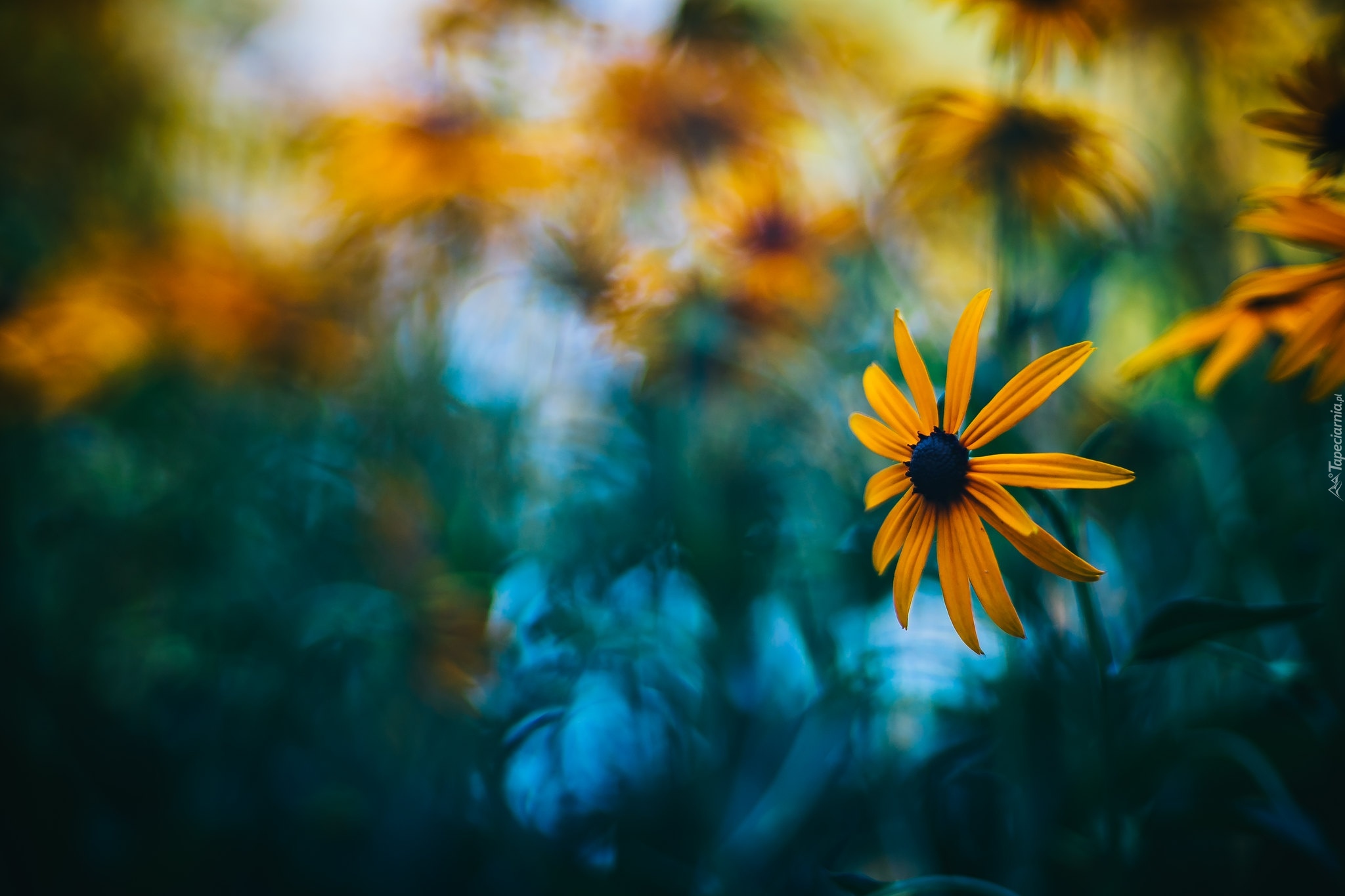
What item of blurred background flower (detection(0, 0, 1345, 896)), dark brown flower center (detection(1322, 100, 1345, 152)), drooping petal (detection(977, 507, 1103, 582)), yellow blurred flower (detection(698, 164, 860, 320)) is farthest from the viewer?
yellow blurred flower (detection(698, 164, 860, 320))

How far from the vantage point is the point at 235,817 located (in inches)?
32.5

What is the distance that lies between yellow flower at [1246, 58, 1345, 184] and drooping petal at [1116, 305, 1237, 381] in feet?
0.25

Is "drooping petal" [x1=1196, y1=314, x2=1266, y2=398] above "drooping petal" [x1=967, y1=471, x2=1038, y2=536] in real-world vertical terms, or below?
above

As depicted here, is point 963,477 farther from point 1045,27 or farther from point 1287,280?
point 1045,27

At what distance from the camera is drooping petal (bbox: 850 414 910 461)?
294 mm

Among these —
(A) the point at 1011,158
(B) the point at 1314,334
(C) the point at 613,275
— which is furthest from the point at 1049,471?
(C) the point at 613,275

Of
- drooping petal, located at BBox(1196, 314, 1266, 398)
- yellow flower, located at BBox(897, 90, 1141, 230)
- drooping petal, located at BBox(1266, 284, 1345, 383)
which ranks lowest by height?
drooping petal, located at BBox(1266, 284, 1345, 383)

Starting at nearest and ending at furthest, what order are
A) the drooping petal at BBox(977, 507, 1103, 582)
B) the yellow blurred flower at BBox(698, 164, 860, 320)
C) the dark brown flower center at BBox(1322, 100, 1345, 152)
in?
the drooping petal at BBox(977, 507, 1103, 582)
the dark brown flower center at BBox(1322, 100, 1345, 152)
the yellow blurred flower at BBox(698, 164, 860, 320)

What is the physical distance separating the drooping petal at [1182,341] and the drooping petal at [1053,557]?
0.18m

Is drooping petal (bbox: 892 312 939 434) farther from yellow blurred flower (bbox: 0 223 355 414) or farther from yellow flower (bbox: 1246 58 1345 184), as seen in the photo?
yellow blurred flower (bbox: 0 223 355 414)

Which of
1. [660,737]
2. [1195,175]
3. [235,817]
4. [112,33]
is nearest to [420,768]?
[235,817]

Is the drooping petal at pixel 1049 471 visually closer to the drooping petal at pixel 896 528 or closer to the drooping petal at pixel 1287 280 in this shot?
the drooping petal at pixel 896 528

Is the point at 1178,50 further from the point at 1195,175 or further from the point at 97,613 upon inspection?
the point at 97,613

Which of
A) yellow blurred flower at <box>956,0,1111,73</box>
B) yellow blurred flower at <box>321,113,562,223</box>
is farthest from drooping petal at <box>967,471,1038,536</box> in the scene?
yellow blurred flower at <box>321,113,562,223</box>
